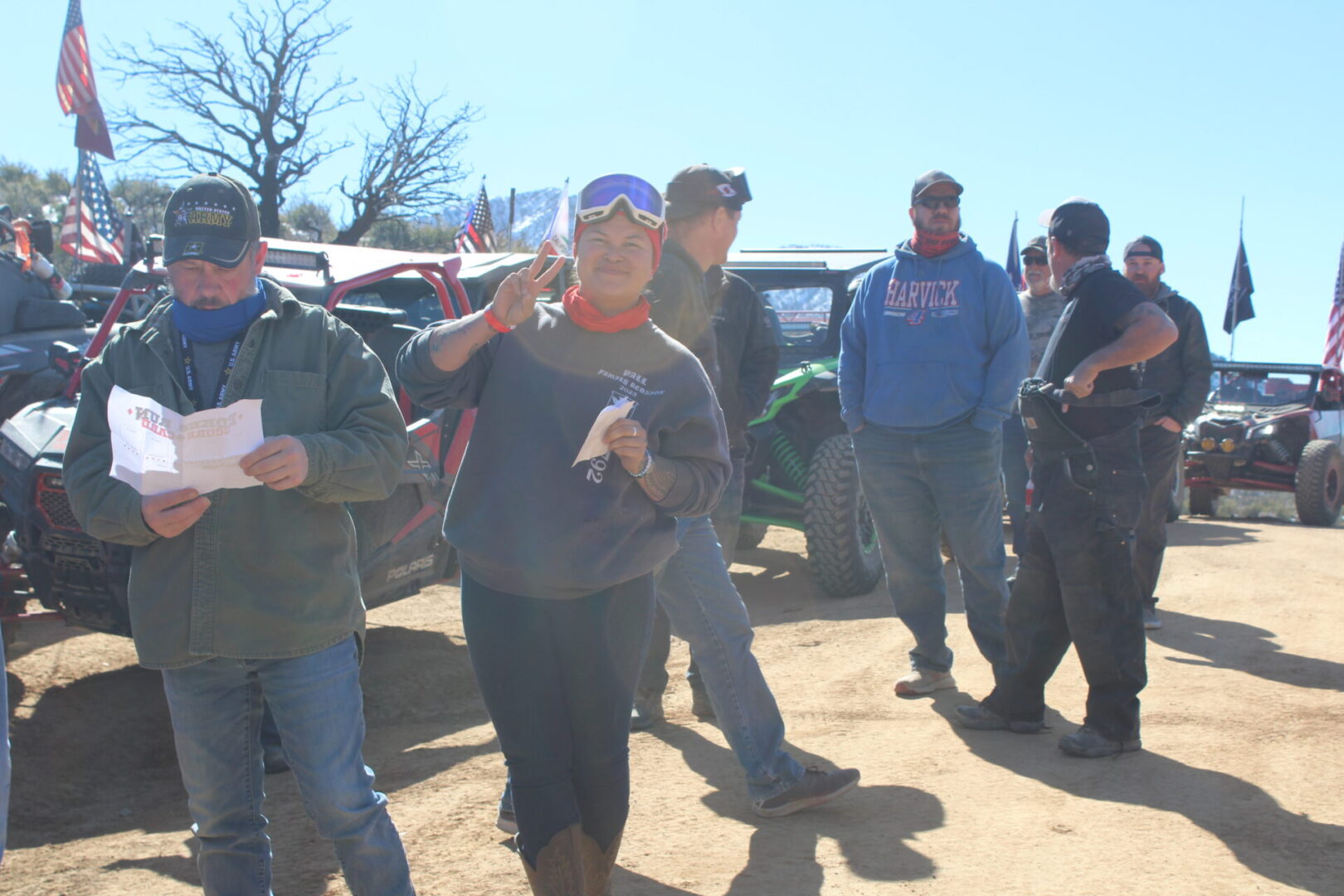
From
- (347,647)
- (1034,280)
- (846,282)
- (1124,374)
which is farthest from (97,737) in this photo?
(1034,280)

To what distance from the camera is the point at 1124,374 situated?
4.30 m

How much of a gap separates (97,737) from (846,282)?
17.6 ft

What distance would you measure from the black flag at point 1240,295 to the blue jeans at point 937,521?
18805 mm

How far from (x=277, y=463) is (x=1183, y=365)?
17.0 feet

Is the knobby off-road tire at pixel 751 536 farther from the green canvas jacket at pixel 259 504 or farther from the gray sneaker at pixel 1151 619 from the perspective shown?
the green canvas jacket at pixel 259 504

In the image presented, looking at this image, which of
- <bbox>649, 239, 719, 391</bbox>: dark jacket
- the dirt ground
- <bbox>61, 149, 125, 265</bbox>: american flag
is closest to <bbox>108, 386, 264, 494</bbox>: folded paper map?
the dirt ground

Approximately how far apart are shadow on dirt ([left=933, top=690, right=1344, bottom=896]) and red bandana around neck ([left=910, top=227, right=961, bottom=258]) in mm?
1918

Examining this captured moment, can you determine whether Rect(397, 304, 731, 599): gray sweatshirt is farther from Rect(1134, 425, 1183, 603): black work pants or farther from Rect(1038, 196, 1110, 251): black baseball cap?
Rect(1134, 425, 1183, 603): black work pants

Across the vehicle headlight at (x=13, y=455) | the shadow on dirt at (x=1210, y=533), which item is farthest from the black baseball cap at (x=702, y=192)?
the shadow on dirt at (x=1210, y=533)

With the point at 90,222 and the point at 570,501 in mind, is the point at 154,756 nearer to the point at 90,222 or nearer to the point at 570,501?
the point at 570,501

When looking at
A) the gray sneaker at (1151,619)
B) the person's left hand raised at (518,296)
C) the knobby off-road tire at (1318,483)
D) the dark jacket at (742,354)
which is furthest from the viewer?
the knobby off-road tire at (1318,483)

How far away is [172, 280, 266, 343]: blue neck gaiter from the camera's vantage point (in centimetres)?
273

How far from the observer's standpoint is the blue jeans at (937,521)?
4.88m

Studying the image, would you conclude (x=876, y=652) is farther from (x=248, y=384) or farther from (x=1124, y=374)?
(x=248, y=384)
